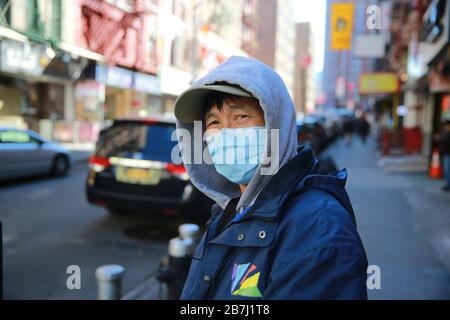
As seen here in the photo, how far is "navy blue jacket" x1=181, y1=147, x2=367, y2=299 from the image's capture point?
1.15 m

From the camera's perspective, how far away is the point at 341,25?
5.07 m

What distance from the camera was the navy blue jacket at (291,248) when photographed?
1150 mm

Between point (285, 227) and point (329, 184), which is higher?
point (329, 184)

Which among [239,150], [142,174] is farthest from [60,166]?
[239,150]

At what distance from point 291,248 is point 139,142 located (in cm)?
556

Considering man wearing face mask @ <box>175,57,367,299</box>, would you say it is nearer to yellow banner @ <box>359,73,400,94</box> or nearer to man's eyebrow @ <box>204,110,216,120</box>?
man's eyebrow @ <box>204,110,216,120</box>

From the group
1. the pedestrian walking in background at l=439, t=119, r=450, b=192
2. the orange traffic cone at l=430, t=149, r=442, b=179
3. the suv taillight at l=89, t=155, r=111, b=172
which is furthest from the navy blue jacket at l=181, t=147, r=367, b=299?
the orange traffic cone at l=430, t=149, r=442, b=179

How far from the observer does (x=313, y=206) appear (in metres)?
1.27

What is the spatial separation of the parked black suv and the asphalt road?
423 millimetres

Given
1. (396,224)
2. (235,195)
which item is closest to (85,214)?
(396,224)

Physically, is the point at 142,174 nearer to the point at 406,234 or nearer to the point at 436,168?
the point at 406,234

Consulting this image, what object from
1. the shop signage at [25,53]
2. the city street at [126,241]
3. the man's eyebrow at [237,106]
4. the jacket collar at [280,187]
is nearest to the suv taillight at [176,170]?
the city street at [126,241]

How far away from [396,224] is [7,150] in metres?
8.70

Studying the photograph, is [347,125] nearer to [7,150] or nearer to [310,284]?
[7,150]
